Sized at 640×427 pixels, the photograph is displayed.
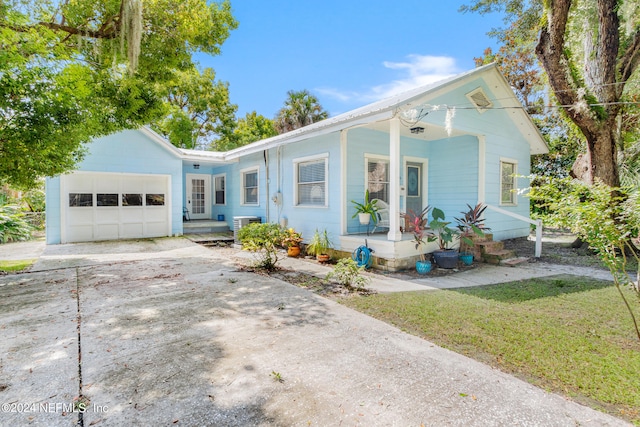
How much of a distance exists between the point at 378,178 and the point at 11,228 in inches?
496

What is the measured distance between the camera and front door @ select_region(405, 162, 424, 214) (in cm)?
949

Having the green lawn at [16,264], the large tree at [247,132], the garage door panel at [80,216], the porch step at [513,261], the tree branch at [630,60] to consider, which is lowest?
the green lawn at [16,264]

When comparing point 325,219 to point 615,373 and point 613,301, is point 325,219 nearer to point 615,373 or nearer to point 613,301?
point 613,301

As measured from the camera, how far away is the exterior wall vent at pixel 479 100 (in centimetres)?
798

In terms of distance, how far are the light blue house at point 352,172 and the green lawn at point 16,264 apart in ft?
8.63

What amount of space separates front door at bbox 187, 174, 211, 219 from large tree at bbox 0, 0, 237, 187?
569 cm

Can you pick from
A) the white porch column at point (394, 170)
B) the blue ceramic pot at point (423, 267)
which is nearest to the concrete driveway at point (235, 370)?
the white porch column at point (394, 170)

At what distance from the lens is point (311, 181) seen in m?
8.91

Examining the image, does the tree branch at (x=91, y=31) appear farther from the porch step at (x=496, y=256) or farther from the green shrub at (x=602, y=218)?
the porch step at (x=496, y=256)

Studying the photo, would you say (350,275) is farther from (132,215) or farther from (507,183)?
(132,215)

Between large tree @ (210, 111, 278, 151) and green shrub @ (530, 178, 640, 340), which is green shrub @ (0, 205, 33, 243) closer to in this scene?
large tree @ (210, 111, 278, 151)

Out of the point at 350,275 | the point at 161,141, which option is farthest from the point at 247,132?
the point at 350,275

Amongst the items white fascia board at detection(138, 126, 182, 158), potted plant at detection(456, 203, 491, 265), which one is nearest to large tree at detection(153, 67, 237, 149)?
white fascia board at detection(138, 126, 182, 158)

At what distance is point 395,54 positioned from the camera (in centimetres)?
1427
